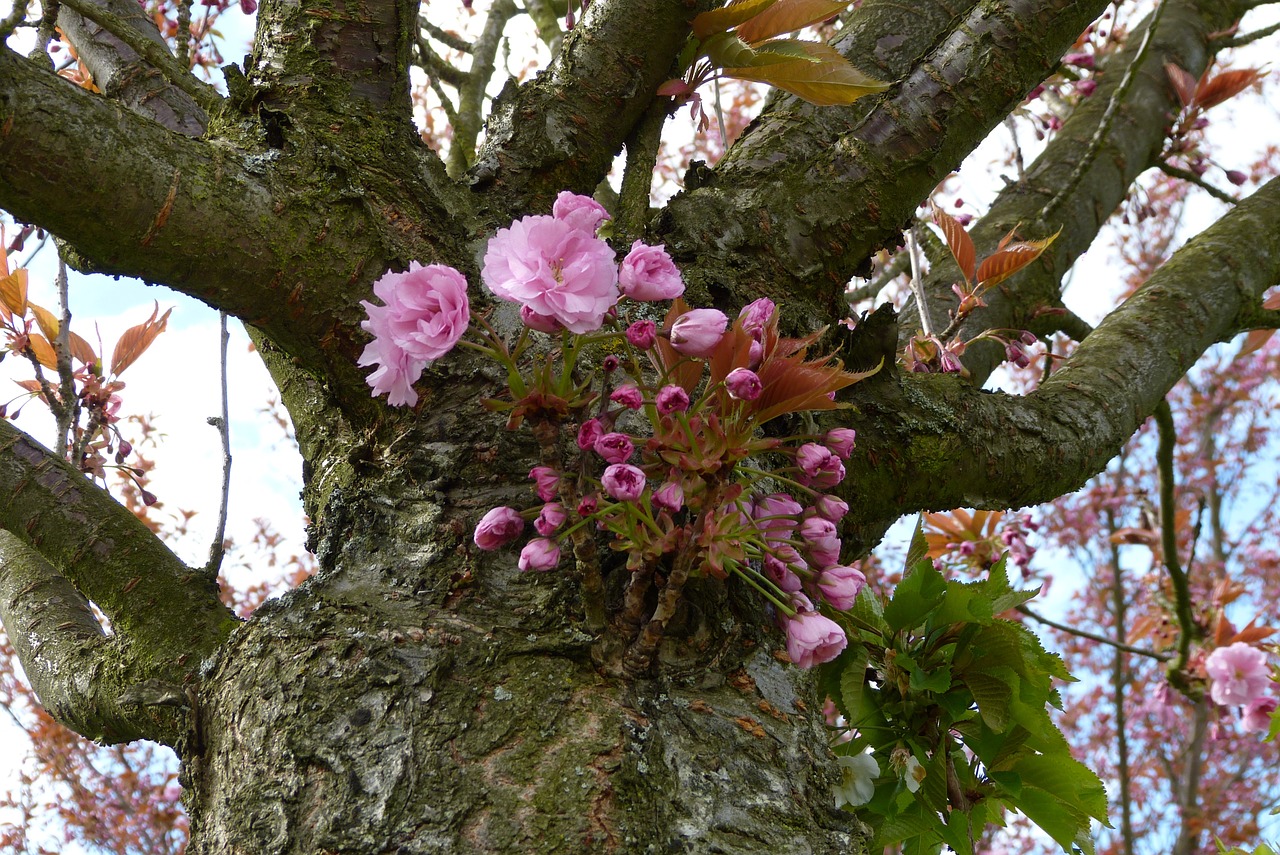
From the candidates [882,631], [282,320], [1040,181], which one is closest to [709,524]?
[882,631]

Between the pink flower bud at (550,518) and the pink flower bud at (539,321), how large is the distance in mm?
206

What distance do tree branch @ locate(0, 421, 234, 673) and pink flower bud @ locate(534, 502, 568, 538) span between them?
887 mm

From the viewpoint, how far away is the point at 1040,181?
289cm

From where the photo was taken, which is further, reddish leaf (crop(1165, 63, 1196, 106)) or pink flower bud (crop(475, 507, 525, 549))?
reddish leaf (crop(1165, 63, 1196, 106))

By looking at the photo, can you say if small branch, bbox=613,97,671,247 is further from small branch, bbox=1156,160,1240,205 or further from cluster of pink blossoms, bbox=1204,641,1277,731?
cluster of pink blossoms, bbox=1204,641,1277,731

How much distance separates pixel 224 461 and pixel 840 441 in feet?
3.64

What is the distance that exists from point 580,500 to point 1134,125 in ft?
9.12

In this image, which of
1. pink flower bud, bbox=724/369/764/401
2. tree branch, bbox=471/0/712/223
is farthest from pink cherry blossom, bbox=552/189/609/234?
tree branch, bbox=471/0/712/223

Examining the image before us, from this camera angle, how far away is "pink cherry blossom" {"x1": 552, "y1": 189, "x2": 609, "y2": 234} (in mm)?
882

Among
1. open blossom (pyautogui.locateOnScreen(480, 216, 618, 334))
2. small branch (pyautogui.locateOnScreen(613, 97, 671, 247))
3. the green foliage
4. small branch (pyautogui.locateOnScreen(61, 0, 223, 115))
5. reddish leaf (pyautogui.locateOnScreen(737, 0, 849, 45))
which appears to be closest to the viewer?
open blossom (pyautogui.locateOnScreen(480, 216, 618, 334))

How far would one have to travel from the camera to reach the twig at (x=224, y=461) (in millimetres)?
1512

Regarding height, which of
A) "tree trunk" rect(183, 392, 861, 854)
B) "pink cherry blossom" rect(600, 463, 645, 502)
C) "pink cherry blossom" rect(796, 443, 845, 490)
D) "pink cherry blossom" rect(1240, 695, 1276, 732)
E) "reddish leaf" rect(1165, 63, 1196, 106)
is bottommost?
"tree trunk" rect(183, 392, 861, 854)

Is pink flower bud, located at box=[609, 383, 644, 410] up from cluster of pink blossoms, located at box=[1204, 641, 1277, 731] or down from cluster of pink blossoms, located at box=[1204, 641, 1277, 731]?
down

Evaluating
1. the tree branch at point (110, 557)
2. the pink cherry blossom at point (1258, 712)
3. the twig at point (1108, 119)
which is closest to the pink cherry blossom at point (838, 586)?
the tree branch at point (110, 557)
